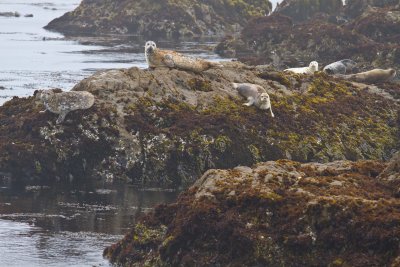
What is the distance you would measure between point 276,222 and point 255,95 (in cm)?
968

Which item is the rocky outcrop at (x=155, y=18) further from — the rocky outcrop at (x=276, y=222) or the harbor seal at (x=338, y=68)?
the rocky outcrop at (x=276, y=222)

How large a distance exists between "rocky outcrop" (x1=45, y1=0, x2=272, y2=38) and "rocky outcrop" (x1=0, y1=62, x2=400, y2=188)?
118 ft

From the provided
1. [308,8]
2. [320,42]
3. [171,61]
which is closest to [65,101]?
[171,61]

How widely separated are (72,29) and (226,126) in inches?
1672

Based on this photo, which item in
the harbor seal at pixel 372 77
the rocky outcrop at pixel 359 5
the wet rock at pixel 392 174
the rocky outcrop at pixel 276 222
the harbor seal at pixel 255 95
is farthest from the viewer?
the rocky outcrop at pixel 359 5

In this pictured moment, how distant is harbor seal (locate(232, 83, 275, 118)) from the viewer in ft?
70.6

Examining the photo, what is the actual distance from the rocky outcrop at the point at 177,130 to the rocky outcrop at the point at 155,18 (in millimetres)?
36089

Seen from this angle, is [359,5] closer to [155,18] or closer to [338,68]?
[155,18]

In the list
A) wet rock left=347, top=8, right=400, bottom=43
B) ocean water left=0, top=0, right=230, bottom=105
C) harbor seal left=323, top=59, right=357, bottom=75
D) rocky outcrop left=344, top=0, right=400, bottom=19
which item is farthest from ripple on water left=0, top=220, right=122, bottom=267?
rocky outcrop left=344, top=0, right=400, bottom=19

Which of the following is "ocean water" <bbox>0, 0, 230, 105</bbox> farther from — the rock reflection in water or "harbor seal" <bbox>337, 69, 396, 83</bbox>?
the rock reflection in water

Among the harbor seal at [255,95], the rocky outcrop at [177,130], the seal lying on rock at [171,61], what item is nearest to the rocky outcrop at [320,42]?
the seal lying on rock at [171,61]

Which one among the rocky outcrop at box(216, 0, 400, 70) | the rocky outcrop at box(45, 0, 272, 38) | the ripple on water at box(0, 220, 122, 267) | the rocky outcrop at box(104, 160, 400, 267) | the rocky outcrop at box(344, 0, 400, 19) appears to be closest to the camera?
the rocky outcrop at box(104, 160, 400, 267)

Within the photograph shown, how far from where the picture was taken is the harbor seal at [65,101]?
66.5 feet

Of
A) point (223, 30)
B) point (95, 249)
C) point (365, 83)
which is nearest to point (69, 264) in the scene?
point (95, 249)
